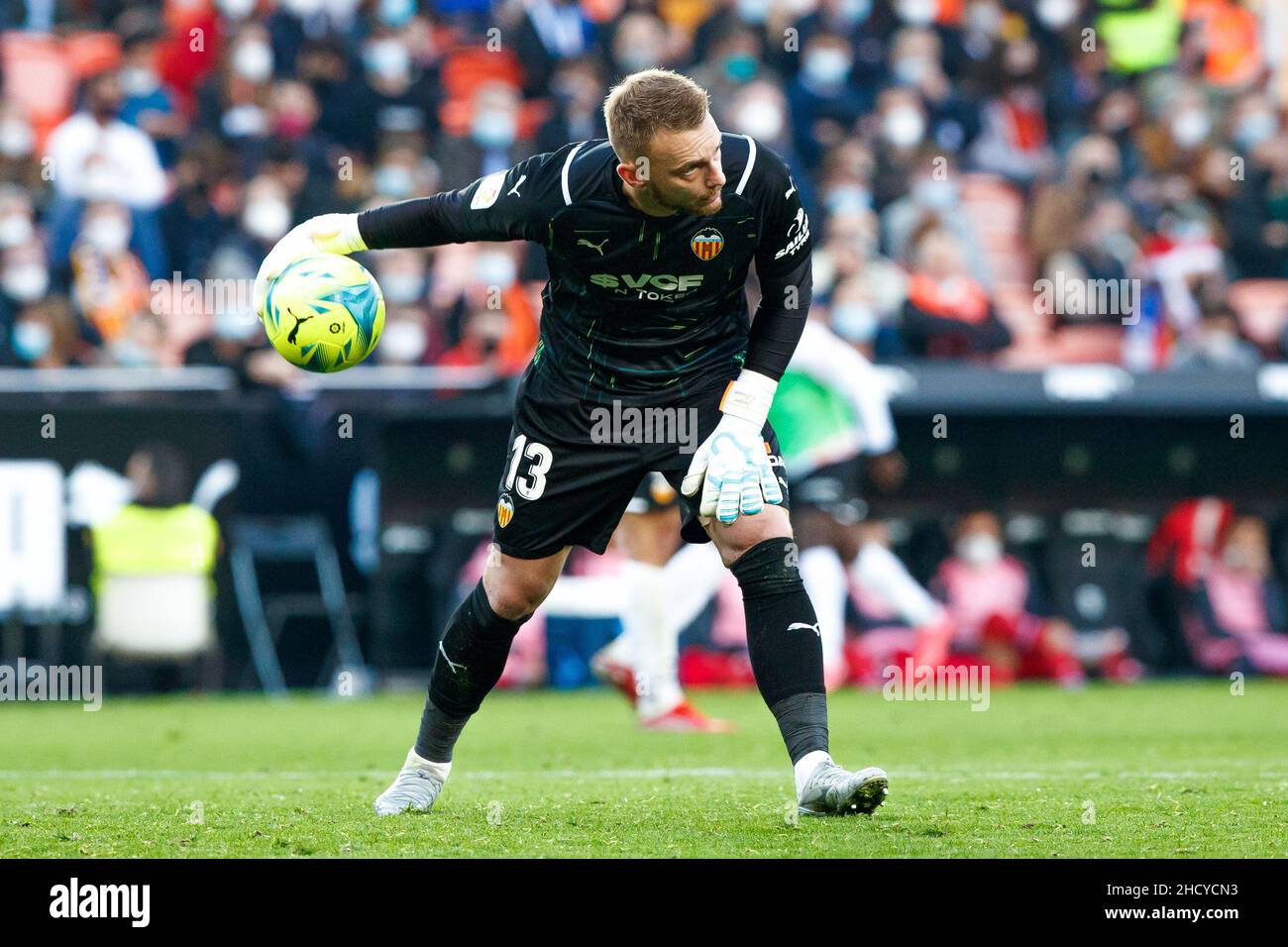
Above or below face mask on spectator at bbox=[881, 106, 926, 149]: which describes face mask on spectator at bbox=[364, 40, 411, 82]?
above

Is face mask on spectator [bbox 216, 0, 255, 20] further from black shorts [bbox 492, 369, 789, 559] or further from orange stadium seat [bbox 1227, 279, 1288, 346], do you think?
black shorts [bbox 492, 369, 789, 559]

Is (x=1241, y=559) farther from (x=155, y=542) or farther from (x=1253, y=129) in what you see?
(x=155, y=542)

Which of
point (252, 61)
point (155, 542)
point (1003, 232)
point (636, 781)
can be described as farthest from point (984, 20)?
point (636, 781)

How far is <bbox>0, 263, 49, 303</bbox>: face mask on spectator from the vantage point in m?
13.8

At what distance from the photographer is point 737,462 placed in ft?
17.7

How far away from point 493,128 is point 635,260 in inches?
420

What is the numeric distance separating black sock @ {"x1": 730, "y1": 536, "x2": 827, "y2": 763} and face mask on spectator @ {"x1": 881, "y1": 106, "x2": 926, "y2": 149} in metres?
11.5

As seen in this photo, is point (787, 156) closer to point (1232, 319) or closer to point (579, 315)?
point (1232, 319)

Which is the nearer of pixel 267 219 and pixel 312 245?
pixel 312 245

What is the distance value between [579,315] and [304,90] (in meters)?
10.8

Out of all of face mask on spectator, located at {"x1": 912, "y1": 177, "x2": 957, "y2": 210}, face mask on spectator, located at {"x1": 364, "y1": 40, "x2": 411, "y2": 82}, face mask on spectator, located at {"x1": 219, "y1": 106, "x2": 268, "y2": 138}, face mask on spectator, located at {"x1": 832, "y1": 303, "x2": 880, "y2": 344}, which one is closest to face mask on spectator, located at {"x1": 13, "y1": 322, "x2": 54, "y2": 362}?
face mask on spectator, located at {"x1": 219, "y1": 106, "x2": 268, "y2": 138}

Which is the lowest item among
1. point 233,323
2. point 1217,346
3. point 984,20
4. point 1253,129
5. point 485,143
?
point 1217,346

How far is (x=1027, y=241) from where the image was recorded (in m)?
16.3
